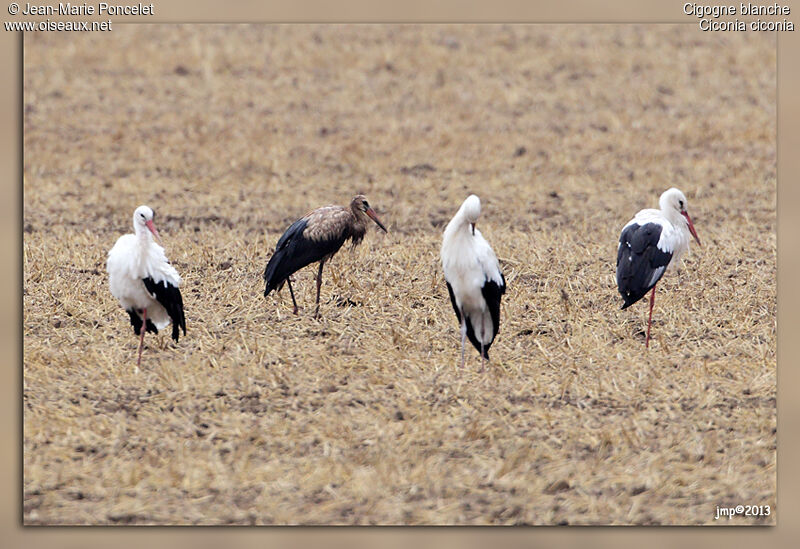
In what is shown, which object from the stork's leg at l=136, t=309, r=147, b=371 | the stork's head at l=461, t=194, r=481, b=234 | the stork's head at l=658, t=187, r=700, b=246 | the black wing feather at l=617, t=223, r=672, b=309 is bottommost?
the stork's leg at l=136, t=309, r=147, b=371

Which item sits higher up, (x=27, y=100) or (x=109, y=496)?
(x=27, y=100)

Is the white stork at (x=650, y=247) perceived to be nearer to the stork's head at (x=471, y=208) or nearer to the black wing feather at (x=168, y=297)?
the stork's head at (x=471, y=208)

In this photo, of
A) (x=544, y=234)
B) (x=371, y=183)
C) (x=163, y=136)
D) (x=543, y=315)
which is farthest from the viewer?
(x=163, y=136)

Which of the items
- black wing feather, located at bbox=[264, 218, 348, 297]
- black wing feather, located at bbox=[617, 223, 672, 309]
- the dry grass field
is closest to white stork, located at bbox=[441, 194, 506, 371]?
the dry grass field

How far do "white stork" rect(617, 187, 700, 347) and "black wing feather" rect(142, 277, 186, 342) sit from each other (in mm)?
2567

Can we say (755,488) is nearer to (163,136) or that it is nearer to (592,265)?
(592,265)

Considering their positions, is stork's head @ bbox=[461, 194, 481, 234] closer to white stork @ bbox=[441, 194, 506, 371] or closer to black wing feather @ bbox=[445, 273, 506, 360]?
white stork @ bbox=[441, 194, 506, 371]

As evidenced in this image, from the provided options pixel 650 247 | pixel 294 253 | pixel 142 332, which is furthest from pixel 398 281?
pixel 142 332

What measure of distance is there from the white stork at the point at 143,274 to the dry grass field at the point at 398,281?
1.05 feet

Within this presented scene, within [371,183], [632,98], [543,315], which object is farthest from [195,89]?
[543,315]

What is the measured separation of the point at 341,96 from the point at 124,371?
8.98m

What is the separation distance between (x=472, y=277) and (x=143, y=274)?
1817 millimetres

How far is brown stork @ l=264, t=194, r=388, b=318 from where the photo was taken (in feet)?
24.4

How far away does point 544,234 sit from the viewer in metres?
9.72
